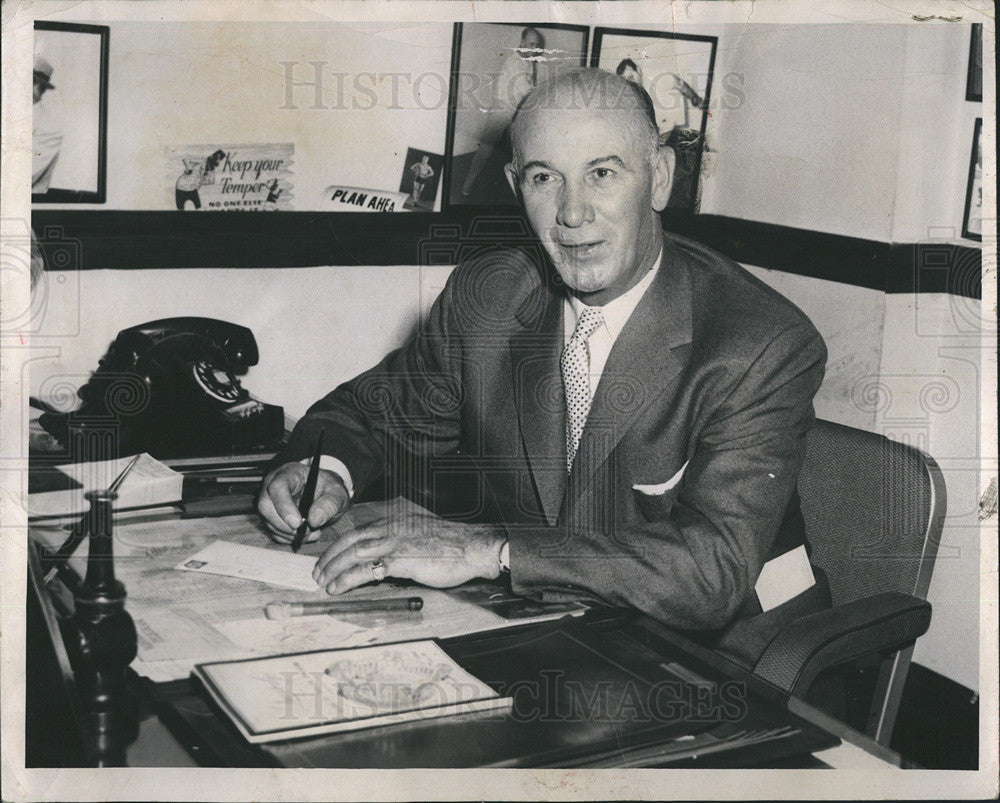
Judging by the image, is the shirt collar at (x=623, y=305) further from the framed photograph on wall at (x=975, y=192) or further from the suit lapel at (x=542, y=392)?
the framed photograph on wall at (x=975, y=192)

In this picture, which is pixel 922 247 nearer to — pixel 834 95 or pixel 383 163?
pixel 834 95

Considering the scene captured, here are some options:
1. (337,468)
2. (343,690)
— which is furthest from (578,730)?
(337,468)

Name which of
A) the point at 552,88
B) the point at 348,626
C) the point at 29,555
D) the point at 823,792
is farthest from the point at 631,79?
the point at 29,555

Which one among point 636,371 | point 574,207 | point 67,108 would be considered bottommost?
point 636,371

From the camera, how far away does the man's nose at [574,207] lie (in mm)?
1497

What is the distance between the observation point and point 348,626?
116cm

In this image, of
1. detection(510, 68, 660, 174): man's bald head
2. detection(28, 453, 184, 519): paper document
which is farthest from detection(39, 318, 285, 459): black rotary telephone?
detection(510, 68, 660, 174): man's bald head

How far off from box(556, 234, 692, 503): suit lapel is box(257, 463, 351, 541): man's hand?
0.38 m

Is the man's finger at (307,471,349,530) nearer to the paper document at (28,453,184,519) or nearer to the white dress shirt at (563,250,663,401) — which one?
the paper document at (28,453,184,519)

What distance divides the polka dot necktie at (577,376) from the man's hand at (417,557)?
29 centimetres

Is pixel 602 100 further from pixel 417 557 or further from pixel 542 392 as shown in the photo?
pixel 417 557

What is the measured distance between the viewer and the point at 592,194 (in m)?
1.50

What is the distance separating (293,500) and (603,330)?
58 cm

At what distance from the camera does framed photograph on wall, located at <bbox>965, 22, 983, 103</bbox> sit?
146 cm
